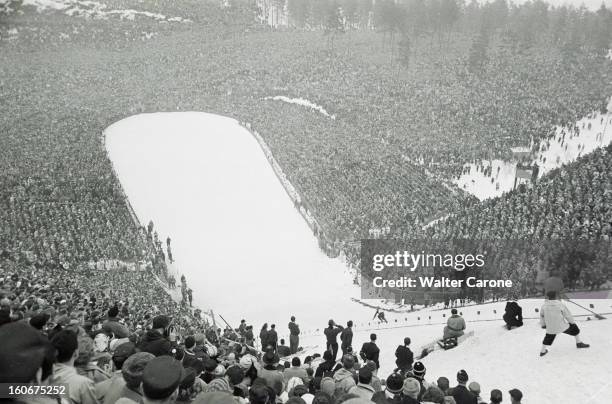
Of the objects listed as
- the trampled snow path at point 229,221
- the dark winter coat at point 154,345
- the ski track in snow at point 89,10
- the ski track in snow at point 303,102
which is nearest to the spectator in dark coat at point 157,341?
the dark winter coat at point 154,345

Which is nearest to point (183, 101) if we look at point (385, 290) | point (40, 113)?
point (40, 113)

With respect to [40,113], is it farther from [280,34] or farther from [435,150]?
[280,34]

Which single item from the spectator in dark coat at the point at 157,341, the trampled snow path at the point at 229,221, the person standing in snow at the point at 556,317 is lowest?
the trampled snow path at the point at 229,221

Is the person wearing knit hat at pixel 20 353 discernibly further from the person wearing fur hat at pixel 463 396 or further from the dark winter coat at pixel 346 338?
the dark winter coat at pixel 346 338

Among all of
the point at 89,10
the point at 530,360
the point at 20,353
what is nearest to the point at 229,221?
the point at 530,360

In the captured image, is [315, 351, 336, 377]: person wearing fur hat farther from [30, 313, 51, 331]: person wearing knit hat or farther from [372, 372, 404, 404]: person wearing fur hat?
[30, 313, 51, 331]: person wearing knit hat

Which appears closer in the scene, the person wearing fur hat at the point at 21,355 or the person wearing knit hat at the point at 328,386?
the person wearing fur hat at the point at 21,355

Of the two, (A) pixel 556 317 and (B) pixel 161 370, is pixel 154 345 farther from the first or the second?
(A) pixel 556 317
